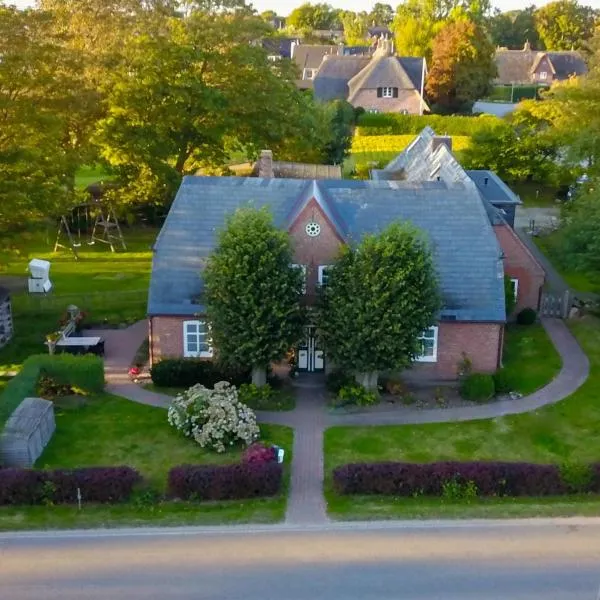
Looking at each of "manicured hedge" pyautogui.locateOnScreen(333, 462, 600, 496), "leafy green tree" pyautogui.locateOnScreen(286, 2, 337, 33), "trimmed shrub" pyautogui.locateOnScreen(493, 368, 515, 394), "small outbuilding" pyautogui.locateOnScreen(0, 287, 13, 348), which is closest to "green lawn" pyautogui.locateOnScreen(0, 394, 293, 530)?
"manicured hedge" pyautogui.locateOnScreen(333, 462, 600, 496)

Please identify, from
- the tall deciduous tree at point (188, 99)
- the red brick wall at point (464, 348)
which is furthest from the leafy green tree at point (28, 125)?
the red brick wall at point (464, 348)

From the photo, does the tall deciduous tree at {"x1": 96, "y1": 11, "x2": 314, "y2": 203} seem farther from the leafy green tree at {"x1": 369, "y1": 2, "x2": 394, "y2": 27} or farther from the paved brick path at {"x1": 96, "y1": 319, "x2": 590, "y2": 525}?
the leafy green tree at {"x1": 369, "y1": 2, "x2": 394, "y2": 27}

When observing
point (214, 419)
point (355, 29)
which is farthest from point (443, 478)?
point (355, 29)

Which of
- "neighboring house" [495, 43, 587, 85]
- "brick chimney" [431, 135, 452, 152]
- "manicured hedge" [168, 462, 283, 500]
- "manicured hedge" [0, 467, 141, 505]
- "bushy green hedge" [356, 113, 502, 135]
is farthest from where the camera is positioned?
"neighboring house" [495, 43, 587, 85]

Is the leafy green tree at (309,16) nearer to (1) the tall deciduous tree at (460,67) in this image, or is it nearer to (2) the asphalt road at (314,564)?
(1) the tall deciduous tree at (460,67)

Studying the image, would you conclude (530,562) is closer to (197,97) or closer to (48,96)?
(48,96)

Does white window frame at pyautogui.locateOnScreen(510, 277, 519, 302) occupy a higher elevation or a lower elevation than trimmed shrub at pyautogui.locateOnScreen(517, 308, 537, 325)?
higher
